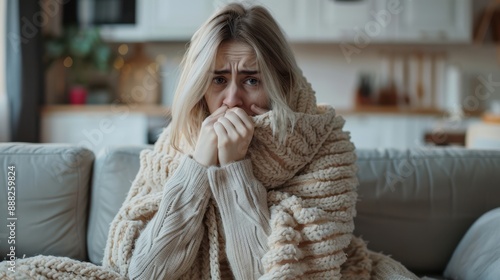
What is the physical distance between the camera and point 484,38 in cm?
429

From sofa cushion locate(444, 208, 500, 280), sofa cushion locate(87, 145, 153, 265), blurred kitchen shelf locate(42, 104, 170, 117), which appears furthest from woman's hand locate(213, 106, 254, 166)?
blurred kitchen shelf locate(42, 104, 170, 117)

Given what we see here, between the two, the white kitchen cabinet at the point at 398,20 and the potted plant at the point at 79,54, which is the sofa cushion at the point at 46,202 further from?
the white kitchen cabinet at the point at 398,20

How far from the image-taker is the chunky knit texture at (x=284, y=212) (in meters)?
1.12

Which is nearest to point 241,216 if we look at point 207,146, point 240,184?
point 240,184

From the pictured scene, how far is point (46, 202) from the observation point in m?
1.44

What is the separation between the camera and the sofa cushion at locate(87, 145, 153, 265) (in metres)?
1.46

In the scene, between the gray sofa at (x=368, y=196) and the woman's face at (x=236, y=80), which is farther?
the gray sofa at (x=368, y=196)

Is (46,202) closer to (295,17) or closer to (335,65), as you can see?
(295,17)

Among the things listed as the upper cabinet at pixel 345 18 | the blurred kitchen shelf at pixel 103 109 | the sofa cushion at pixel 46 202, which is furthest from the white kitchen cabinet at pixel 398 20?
the sofa cushion at pixel 46 202

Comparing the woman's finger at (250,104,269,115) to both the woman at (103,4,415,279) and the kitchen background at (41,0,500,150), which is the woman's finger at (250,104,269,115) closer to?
the woman at (103,4,415,279)

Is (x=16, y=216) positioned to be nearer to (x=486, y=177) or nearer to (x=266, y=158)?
(x=266, y=158)

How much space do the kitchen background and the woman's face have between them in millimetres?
2431

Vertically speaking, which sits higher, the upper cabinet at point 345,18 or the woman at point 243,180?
the upper cabinet at point 345,18

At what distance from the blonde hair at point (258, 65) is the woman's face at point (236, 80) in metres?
0.02
